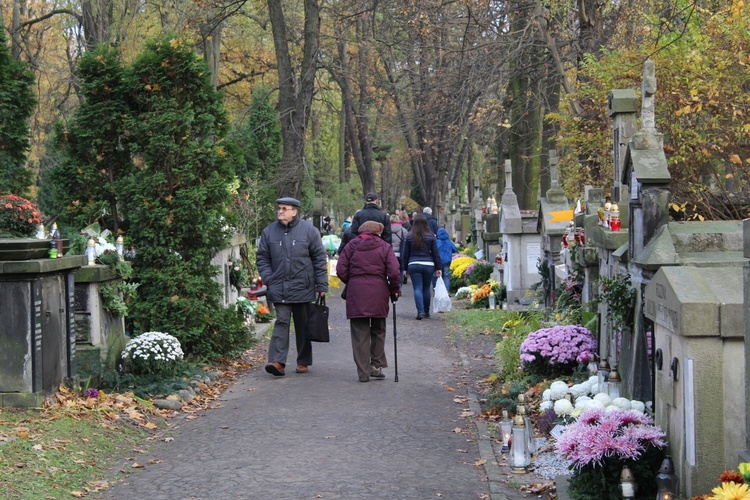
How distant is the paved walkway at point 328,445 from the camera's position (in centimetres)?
718

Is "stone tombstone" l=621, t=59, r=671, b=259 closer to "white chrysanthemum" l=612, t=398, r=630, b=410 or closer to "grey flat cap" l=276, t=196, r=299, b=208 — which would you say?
"white chrysanthemum" l=612, t=398, r=630, b=410

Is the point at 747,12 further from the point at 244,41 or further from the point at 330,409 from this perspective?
the point at 244,41

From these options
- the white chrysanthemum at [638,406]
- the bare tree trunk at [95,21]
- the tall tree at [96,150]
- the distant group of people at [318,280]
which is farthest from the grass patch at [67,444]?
the bare tree trunk at [95,21]

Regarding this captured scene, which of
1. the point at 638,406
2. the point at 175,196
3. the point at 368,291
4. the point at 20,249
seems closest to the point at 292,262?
the point at 368,291

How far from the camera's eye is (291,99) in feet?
68.0

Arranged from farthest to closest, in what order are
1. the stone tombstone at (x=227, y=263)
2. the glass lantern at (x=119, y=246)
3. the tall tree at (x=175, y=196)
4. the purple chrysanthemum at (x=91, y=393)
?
the stone tombstone at (x=227, y=263) → the tall tree at (x=175, y=196) → the glass lantern at (x=119, y=246) → the purple chrysanthemum at (x=91, y=393)

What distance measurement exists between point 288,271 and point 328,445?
138 inches

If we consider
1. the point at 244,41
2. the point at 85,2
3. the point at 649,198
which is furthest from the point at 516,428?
the point at 244,41

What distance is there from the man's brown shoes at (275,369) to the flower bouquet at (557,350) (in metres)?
2.89

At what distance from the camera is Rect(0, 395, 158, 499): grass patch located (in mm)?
7047

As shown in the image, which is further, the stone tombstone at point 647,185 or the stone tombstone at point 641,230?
the stone tombstone at point 647,185

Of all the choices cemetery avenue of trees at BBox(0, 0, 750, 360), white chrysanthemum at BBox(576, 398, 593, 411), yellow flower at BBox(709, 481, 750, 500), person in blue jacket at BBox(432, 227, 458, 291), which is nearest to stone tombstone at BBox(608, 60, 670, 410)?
white chrysanthemum at BBox(576, 398, 593, 411)

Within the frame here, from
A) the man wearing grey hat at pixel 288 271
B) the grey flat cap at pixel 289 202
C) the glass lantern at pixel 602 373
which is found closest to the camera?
the glass lantern at pixel 602 373

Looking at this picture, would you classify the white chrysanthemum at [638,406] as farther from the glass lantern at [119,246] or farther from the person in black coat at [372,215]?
the person in black coat at [372,215]
